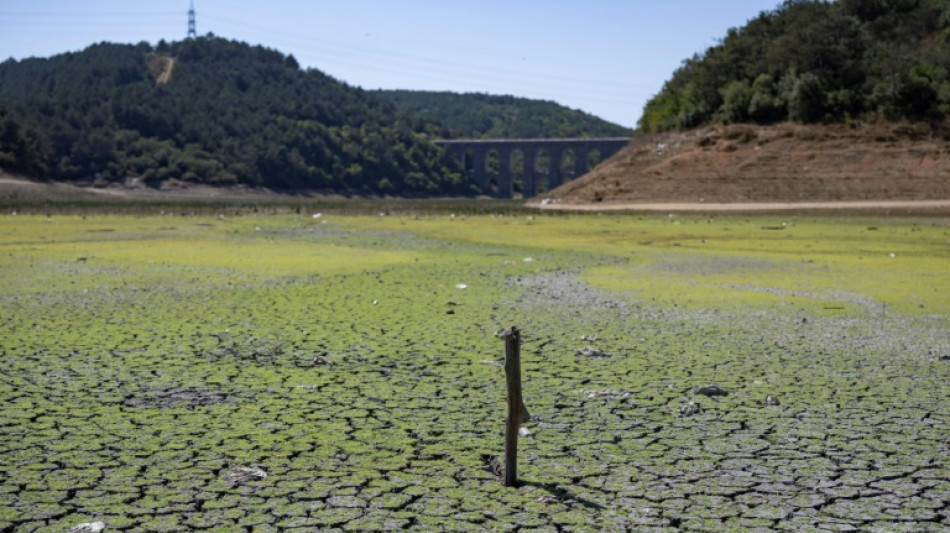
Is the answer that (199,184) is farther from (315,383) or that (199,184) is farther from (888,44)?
(315,383)

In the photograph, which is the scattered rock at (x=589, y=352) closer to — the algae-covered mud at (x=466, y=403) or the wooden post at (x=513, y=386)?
the algae-covered mud at (x=466, y=403)

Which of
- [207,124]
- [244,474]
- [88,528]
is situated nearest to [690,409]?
[244,474]

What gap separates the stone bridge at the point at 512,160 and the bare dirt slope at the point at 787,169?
78449 mm

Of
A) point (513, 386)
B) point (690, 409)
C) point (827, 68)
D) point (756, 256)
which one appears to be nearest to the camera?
point (513, 386)

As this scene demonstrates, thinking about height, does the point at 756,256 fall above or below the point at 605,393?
above

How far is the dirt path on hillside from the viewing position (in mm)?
40906

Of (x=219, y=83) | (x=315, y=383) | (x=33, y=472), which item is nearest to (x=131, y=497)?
(x=33, y=472)

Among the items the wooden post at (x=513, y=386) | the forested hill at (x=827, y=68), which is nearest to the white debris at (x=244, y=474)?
the wooden post at (x=513, y=386)

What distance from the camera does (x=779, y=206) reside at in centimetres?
4441

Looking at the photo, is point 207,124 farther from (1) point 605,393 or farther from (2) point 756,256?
(1) point 605,393

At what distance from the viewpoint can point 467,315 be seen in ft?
35.2

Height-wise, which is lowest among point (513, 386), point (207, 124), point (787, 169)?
point (513, 386)

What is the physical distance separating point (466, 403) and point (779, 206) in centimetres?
4068

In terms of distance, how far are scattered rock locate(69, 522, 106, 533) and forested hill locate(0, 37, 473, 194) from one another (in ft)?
267
